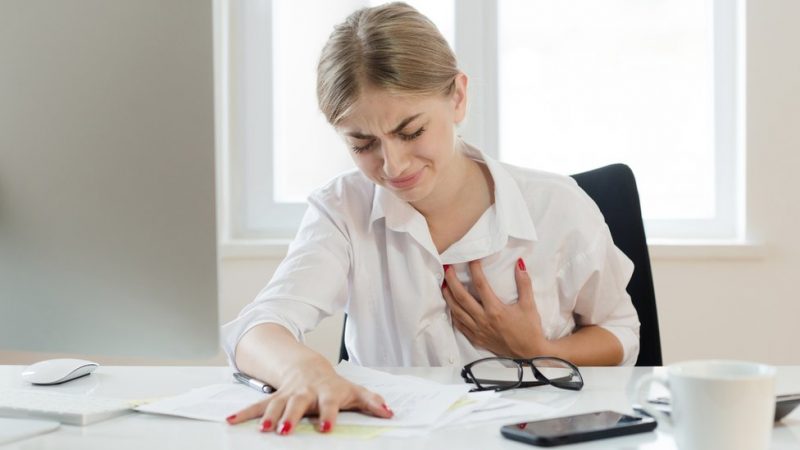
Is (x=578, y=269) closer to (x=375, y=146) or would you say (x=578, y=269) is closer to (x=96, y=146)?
(x=375, y=146)

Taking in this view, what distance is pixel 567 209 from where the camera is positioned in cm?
155

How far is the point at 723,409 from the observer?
29.5 inches

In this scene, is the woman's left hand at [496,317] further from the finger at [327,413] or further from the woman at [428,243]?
the finger at [327,413]

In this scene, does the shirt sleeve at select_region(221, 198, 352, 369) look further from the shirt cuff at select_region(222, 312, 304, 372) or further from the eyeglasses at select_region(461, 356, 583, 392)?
the eyeglasses at select_region(461, 356, 583, 392)

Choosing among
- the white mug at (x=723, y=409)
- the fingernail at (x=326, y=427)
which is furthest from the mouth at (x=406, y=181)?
the white mug at (x=723, y=409)

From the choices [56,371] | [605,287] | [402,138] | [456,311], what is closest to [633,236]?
[605,287]

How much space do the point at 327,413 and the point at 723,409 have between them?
1.23 feet

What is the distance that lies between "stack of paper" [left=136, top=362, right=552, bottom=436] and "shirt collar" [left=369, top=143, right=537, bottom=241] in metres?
0.39

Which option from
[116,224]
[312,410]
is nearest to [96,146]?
[116,224]

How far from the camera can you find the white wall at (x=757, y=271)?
103 inches

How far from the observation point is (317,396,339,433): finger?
0.91 metres

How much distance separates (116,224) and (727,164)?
2.29 meters

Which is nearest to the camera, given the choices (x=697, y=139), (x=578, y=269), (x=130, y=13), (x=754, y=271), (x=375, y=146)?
(x=130, y=13)

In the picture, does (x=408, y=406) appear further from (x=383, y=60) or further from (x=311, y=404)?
(x=383, y=60)
